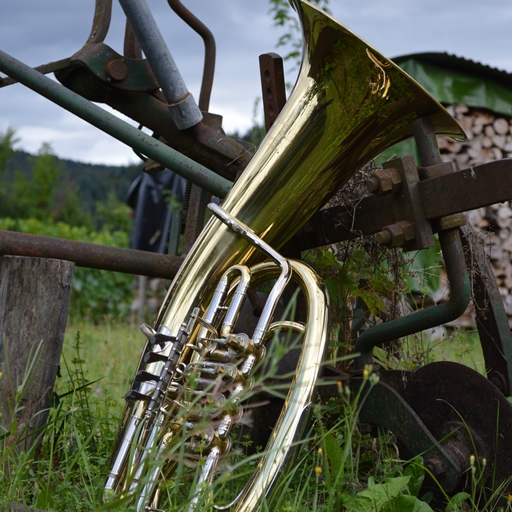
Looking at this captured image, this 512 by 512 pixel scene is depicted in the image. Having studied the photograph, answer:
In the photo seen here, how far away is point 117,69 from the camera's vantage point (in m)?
2.00

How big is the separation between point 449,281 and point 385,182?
27cm

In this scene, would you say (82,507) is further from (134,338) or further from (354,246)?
(134,338)

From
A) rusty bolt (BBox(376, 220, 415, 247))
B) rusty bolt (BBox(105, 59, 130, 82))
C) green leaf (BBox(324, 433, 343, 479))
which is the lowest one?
green leaf (BBox(324, 433, 343, 479))

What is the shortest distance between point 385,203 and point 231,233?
383 millimetres

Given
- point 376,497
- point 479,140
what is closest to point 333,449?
point 376,497

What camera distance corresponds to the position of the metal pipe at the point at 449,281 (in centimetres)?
152

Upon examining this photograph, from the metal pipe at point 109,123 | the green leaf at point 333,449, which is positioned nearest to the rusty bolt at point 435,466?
the green leaf at point 333,449

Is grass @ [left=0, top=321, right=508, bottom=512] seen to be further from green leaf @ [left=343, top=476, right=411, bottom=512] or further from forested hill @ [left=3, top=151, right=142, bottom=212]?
forested hill @ [left=3, top=151, right=142, bottom=212]

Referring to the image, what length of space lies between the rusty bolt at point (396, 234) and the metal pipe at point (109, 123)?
500 millimetres

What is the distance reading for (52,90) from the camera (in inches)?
73.5

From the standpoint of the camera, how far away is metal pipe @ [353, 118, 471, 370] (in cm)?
152

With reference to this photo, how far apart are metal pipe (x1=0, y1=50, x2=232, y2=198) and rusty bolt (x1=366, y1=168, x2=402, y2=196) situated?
0.45 m

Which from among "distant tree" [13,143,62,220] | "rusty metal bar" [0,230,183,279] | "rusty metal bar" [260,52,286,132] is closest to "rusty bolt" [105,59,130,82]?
"rusty metal bar" [260,52,286,132]

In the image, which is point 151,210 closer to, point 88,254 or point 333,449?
point 88,254
